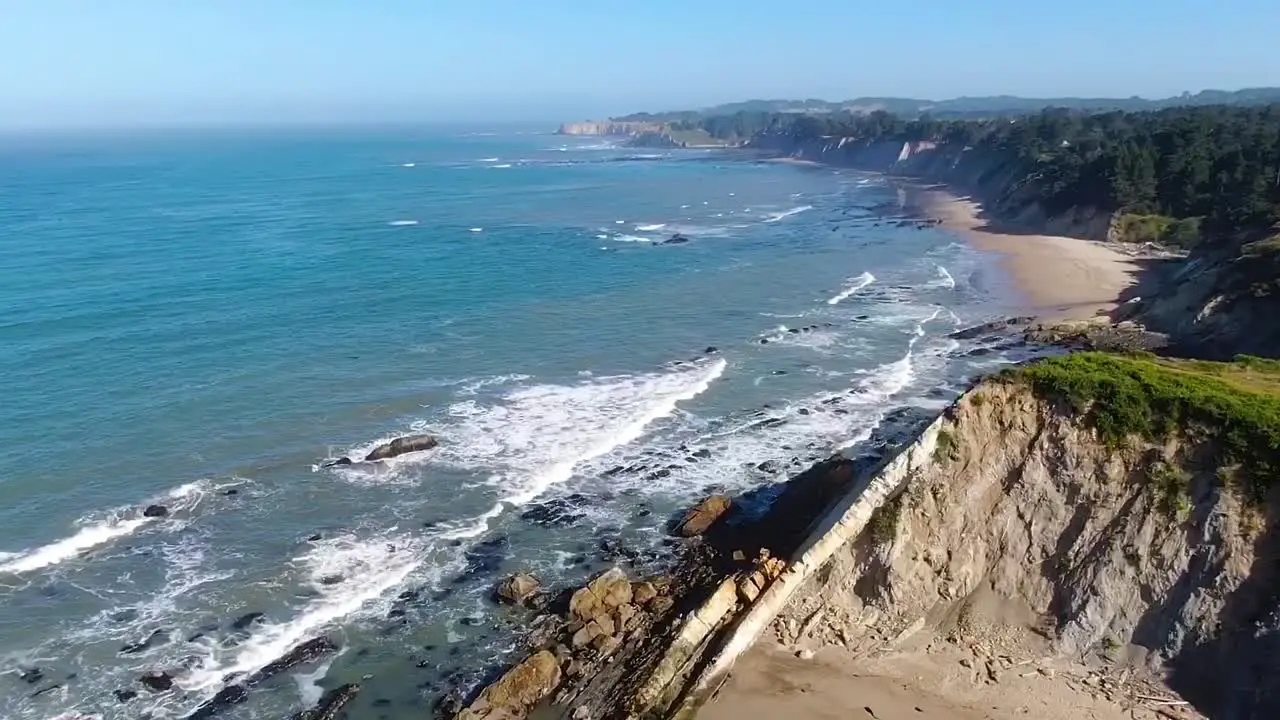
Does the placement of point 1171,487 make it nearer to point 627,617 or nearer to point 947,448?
point 947,448

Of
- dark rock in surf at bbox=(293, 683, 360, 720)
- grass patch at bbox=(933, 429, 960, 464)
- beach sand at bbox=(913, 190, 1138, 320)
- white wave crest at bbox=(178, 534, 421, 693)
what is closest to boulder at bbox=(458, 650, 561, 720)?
dark rock in surf at bbox=(293, 683, 360, 720)

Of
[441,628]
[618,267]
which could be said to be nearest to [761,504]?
[441,628]

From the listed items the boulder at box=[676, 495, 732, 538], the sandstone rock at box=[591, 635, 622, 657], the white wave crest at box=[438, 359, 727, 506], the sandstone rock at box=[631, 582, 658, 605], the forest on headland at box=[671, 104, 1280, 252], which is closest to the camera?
the sandstone rock at box=[591, 635, 622, 657]

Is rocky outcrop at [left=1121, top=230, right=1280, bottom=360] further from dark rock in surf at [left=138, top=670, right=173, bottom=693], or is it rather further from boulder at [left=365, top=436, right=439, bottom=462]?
dark rock in surf at [left=138, top=670, right=173, bottom=693]

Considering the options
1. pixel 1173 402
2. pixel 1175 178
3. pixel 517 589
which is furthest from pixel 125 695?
pixel 1175 178

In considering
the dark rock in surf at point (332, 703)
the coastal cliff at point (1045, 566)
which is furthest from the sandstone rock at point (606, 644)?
the dark rock in surf at point (332, 703)
